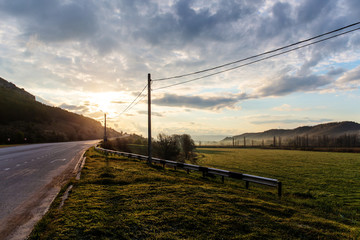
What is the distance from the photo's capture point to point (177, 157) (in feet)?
123

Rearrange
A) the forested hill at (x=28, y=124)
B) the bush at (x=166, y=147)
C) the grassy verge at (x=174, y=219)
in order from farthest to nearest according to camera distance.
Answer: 1. the forested hill at (x=28, y=124)
2. the bush at (x=166, y=147)
3. the grassy verge at (x=174, y=219)

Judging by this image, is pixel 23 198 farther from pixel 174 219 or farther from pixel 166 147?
pixel 166 147

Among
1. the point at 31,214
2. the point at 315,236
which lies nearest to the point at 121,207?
the point at 31,214

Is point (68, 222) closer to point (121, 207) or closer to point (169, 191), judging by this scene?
point (121, 207)

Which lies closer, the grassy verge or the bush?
the grassy verge

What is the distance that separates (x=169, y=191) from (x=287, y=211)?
4315mm

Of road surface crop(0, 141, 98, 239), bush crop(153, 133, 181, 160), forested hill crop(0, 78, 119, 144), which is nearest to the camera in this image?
road surface crop(0, 141, 98, 239)

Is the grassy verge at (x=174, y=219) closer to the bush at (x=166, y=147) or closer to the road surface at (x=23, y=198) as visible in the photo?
the road surface at (x=23, y=198)

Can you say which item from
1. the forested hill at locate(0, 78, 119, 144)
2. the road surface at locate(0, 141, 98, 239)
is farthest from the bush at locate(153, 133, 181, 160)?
the forested hill at locate(0, 78, 119, 144)

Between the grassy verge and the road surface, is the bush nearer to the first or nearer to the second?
the road surface

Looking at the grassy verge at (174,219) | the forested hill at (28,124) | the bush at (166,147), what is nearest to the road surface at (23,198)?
the grassy verge at (174,219)

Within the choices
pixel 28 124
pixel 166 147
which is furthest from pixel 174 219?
pixel 28 124

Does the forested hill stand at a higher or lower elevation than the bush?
higher

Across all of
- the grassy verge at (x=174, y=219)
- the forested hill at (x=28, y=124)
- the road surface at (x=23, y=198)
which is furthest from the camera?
the forested hill at (x=28, y=124)
